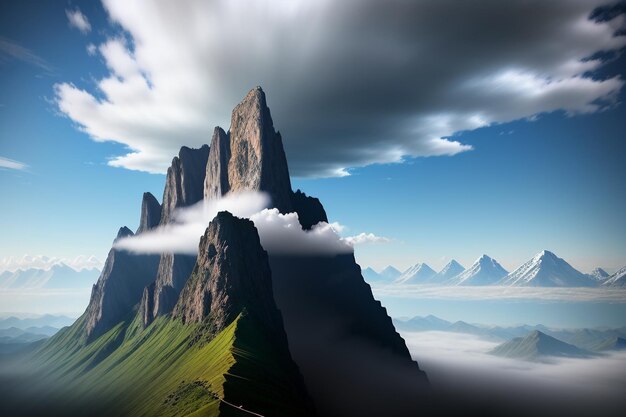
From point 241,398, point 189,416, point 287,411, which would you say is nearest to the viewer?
point 189,416

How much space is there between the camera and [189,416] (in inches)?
6767

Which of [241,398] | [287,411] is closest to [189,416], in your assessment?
[241,398]

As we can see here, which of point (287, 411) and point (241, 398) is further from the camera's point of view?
point (287, 411)

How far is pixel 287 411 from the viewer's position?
199 meters

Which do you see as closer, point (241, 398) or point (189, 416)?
point (189, 416)

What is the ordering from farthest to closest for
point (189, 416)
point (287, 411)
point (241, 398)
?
point (287, 411) < point (241, 398) < point (189, 416)

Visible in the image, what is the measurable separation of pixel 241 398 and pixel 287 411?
87.1 ft

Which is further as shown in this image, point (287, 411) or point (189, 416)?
point (287, 411)

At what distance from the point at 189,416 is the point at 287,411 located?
4834 centimetres

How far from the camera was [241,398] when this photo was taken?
609 ft

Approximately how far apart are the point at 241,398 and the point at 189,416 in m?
23.5

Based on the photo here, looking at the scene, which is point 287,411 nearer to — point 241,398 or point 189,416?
point 241,398
